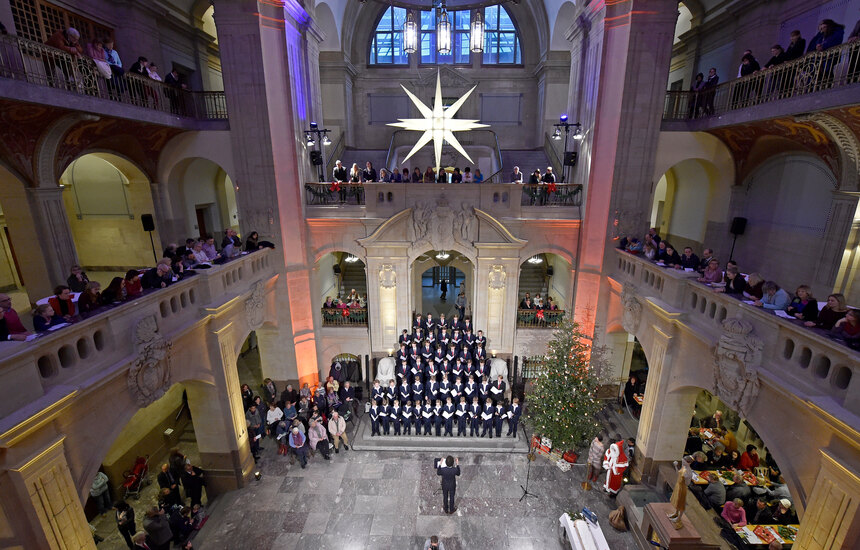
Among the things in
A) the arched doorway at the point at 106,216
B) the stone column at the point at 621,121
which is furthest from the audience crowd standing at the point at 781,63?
the arched doorway at the point at 106,216

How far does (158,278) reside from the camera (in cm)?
769

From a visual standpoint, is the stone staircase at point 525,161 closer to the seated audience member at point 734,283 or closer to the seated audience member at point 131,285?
the seated audience member at point 734,283

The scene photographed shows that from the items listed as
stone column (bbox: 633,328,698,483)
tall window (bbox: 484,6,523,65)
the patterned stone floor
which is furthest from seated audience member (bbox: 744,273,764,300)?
tall window (bbox: 484,6,523,65)

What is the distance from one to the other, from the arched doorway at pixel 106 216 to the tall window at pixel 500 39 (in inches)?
631

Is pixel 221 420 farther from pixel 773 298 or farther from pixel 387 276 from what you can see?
pixel 773 298

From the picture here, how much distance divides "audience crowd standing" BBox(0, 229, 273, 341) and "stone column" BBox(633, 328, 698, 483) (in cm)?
1074

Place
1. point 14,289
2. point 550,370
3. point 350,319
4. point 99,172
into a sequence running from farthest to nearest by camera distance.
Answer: point 350,319 → point 99,172 → point 14,289 → point 550,370

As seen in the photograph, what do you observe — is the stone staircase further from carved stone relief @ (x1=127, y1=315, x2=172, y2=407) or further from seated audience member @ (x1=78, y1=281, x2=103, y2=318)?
seated audience member @ (x1=78, y1=281, x2=103, y2=318)

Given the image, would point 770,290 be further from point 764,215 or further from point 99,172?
point 99,172

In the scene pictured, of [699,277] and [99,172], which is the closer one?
[699,277]

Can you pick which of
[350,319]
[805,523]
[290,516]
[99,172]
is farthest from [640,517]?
[99,172]

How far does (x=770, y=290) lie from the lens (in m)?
6.50

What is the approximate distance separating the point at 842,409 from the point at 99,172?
18765 mm

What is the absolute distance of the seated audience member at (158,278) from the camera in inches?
298
